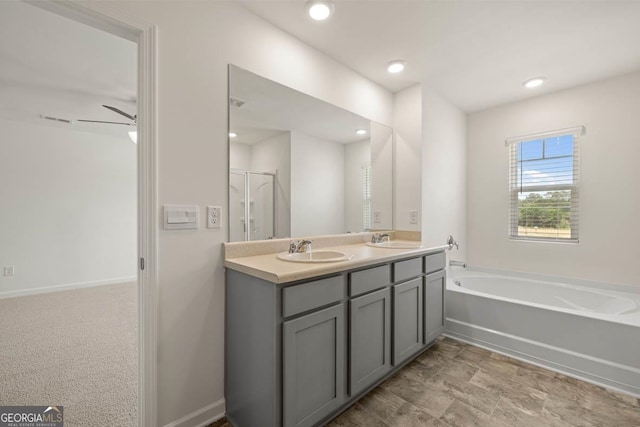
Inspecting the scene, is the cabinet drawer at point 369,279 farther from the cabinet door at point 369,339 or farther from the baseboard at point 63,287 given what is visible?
the baseboard at point 63,287

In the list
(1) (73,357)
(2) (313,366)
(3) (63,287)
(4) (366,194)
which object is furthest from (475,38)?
(3) (63,287)

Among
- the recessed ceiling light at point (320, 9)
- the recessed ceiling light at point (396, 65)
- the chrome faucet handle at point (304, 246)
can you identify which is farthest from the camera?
the recessed ceiling light at point (396, 65)

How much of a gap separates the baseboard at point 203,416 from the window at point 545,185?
343cm

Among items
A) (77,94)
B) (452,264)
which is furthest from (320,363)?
(77,94)

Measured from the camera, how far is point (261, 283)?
1.30m

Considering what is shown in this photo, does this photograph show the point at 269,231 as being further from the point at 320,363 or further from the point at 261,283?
the point at 320,363

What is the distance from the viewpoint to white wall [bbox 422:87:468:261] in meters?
2.80

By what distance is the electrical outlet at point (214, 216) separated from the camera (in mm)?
1547

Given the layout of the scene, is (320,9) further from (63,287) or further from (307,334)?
(63,287)

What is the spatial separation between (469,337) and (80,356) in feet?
11.0

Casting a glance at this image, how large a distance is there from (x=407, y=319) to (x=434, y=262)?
57 cm

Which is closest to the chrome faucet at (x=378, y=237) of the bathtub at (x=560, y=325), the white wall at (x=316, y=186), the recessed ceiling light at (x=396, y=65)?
the white wall at (x=316, y=186)

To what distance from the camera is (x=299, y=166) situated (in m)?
2.17

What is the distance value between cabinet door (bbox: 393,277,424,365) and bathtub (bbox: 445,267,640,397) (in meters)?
0.70
